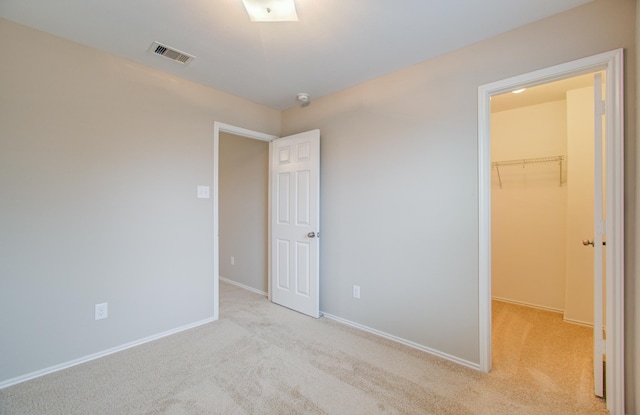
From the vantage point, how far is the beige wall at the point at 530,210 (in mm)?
3168

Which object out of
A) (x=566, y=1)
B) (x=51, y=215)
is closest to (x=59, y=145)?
(x=51, y=215)

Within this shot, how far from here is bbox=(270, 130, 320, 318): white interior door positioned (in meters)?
2.98

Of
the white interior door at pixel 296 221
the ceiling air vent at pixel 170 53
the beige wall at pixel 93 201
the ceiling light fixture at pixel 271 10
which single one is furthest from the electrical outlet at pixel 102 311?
the ceiling light fixture at pixel 271 10

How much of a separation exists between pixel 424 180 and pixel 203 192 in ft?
7.10

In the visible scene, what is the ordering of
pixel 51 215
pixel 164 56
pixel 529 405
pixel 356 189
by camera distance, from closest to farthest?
1. pixel 529 405
2. pixel 51 215
3. pixel 164 56
4. pixel 356 189

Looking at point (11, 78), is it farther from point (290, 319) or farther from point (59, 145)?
point (290, 319)

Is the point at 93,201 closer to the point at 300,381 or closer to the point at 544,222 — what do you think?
the point at 300,381

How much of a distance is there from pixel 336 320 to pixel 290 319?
1.62ft

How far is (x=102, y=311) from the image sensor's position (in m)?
2.20

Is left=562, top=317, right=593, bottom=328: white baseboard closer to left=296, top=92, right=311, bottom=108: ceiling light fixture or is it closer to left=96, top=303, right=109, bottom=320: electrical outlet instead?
left=296, top=92, right=311, bottom=108: ceiling light fixture

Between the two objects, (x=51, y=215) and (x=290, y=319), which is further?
(x=290, y=319)

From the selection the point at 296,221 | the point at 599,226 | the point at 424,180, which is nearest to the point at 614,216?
the point at 599,226

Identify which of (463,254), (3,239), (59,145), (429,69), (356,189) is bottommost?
(463,254)

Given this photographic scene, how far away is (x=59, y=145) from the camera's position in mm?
2029
